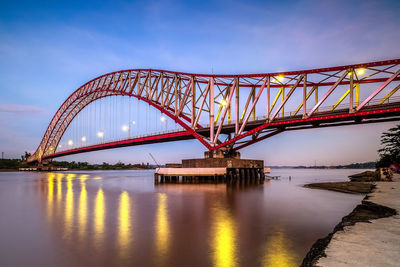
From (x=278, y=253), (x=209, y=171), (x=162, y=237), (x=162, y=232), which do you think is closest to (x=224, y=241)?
(x=278, y=253)

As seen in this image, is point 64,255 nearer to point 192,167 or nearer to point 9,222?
point 9,222

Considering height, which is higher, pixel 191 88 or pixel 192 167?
pixel 191 88

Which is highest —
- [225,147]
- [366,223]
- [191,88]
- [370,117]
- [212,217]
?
[191,88]

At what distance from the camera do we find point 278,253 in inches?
246

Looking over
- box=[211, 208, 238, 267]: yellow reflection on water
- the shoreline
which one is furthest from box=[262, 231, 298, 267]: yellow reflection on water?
box=[211, 208, 238, 267]: yellow reflection on water

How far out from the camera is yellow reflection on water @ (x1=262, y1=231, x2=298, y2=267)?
5.61 meters

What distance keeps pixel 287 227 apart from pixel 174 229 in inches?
150

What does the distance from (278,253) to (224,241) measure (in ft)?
5.30

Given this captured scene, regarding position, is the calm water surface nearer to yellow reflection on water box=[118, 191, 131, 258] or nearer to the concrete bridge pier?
yellow reflection on water box=[118, 191, 131, 258]

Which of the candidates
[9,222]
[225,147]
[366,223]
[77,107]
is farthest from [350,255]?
[77,107]

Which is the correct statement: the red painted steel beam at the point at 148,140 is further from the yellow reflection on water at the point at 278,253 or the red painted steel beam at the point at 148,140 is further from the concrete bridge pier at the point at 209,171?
the yellow reflection on water at the point at 278,253

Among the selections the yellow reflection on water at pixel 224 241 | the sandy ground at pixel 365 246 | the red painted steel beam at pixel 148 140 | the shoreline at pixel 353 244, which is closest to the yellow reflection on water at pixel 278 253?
the shoreline at pixel 353 244

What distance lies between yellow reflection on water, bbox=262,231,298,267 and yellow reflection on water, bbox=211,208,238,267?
749 millimetres

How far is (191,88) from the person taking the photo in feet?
144
